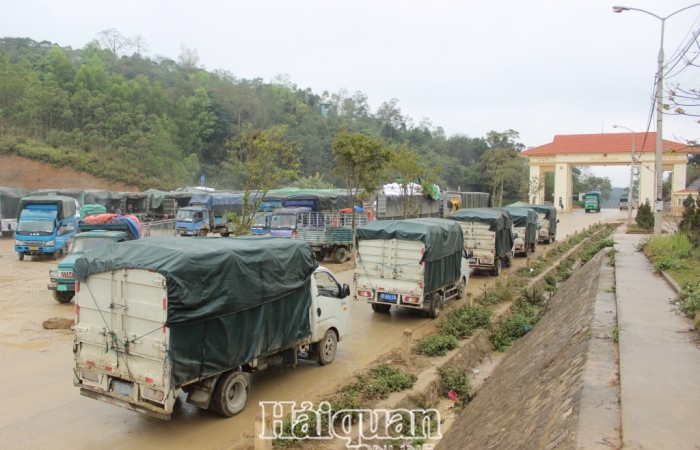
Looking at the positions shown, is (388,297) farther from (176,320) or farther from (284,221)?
(284,221)

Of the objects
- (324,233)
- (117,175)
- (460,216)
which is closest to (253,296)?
(460,216)

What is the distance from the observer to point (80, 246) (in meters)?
14.8

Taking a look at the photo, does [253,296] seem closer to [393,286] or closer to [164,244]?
[164,244]

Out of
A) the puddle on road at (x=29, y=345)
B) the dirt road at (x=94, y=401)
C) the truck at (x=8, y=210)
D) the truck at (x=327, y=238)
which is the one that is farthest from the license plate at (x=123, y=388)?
the truck at (x=8, y=210)

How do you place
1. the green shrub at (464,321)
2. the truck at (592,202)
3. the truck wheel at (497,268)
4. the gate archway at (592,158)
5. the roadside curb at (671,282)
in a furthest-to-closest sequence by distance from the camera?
the truck at (592,202) < the gate archway at (592,158) < the truck wheel at (497,268) < the green shrub at (464,321) < the roadside curb at (671,282)

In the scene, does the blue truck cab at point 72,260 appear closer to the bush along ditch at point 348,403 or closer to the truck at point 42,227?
the bush along ditch at point 348,403

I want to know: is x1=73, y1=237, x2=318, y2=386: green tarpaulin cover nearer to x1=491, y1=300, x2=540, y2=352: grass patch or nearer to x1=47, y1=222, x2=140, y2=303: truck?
x1=491, y1=300, x2=540, y2=352: grass patch

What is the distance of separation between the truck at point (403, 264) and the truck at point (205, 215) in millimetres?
19703

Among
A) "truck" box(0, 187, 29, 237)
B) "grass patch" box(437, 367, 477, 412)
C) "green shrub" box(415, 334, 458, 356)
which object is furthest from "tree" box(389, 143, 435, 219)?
"truck" box(0, 187, 29, 237)

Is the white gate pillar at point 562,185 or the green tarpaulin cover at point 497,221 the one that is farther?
the white gate pillar at point 562,185

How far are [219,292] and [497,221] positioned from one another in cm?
1443

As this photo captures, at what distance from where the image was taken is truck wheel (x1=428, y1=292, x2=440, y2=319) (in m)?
13.2

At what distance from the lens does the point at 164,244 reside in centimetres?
691

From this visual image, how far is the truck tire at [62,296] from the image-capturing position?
46.9ft
